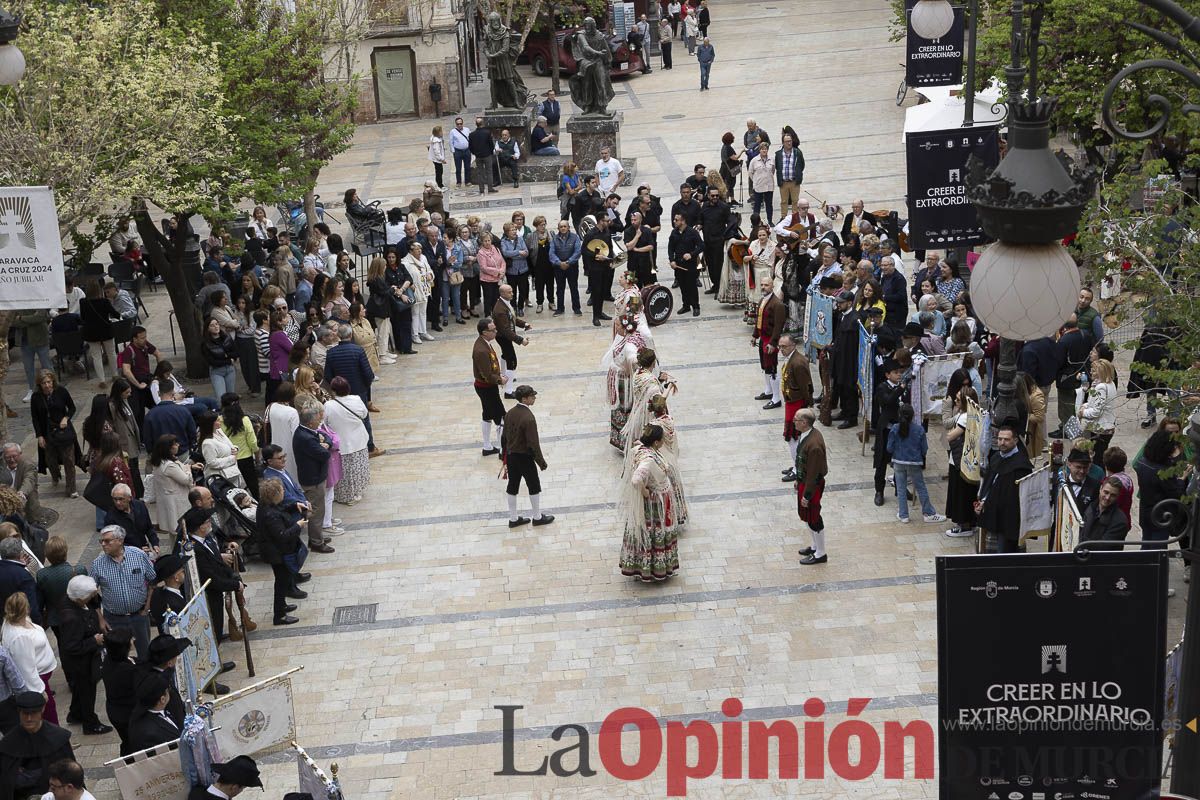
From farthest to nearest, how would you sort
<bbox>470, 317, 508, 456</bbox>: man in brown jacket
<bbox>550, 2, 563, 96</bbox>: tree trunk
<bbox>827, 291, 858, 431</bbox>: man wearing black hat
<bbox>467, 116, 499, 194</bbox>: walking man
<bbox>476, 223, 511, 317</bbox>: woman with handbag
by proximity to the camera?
<bbox>550, 2, 563, 96</bbox>: tree trunk
<bbox>467, 116, 499, 194</bbox>: walking man
<bbox>476, 223, 511, 317</bbox>: woman with handbag
<bbox>827, 291, 858, 431</bbox>: man wearing black hat
<bbox>470, 317, 508, 456</bbox>: man in brown jacket

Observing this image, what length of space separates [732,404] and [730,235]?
185 inches

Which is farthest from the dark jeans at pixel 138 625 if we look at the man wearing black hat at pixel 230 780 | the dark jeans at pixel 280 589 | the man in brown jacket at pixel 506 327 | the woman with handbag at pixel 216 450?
the man in brown jacket at pixel 506 327

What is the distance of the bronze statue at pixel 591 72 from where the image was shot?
30.5m

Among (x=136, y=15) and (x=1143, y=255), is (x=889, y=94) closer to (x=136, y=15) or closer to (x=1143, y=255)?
(x=136, y=15)

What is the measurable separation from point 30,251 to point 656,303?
1074 cm

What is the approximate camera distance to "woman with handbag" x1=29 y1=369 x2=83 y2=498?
17047 mm

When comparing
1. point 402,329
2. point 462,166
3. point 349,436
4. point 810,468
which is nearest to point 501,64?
point 462,166

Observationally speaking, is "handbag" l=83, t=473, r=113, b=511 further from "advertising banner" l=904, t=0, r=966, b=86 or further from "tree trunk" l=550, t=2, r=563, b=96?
"tree trunk" l=550, t=2, r=563, b=96

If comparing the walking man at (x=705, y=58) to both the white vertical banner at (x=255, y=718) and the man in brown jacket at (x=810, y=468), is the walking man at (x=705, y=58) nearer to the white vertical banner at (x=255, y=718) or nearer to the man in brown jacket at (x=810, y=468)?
the man in brown jacket at (x=810, y=468)

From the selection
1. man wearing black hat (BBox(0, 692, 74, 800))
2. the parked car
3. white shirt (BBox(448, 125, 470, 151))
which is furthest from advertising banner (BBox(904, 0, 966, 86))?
the parked car

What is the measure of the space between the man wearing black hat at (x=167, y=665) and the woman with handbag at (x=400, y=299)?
10763mm

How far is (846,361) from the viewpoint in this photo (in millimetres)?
17062

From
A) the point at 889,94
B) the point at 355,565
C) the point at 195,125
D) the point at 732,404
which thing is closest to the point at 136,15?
the point at 195,125

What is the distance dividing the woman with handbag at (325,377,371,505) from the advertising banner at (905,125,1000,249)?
6.62 metres
